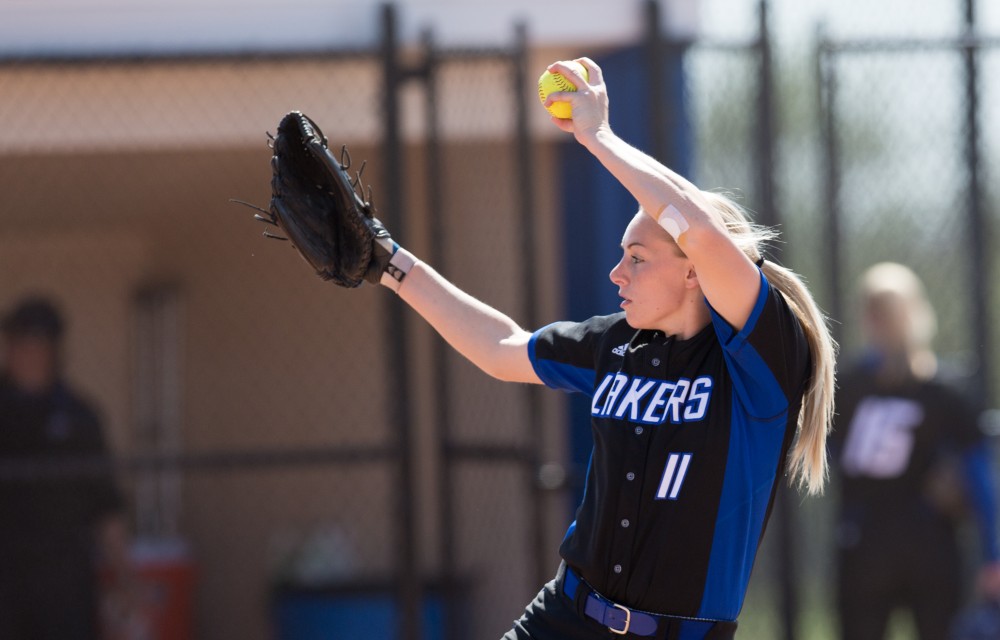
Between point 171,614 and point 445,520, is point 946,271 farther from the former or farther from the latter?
point 171,614

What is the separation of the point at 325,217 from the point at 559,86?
0.84 m

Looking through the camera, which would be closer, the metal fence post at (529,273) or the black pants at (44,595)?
the metal fence post at (529,273)

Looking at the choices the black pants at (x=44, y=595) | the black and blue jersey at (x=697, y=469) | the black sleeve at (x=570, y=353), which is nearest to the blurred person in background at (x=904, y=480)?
the black sleeve at (x=570, y=353)

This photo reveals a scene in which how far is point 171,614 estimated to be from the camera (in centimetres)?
795

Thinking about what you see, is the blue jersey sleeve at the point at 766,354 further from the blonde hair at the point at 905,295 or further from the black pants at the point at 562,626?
the blonde hair at the point at 905,295

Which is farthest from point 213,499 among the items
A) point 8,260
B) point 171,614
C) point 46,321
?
point 46,321

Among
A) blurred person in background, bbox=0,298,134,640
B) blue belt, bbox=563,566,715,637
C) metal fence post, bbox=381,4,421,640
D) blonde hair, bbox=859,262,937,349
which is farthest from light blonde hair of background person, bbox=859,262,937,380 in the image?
blurred person in background, bbox=0,298,134,640

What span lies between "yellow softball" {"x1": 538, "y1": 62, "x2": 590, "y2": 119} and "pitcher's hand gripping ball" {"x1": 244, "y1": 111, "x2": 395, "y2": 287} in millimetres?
680

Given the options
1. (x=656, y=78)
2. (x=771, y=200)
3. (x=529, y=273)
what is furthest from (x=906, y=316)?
(x=529, y=273)

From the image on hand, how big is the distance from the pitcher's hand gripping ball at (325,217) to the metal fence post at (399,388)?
2.11 meters

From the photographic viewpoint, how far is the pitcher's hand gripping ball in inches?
134

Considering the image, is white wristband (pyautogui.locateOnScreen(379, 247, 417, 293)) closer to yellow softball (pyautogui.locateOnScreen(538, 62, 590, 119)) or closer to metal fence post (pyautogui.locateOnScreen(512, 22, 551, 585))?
yellow softball (pyautogui.locateOnScreen(538, 62, 590, 119))

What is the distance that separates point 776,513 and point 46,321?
362 cm

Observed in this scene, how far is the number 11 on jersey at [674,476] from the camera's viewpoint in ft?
9.43
